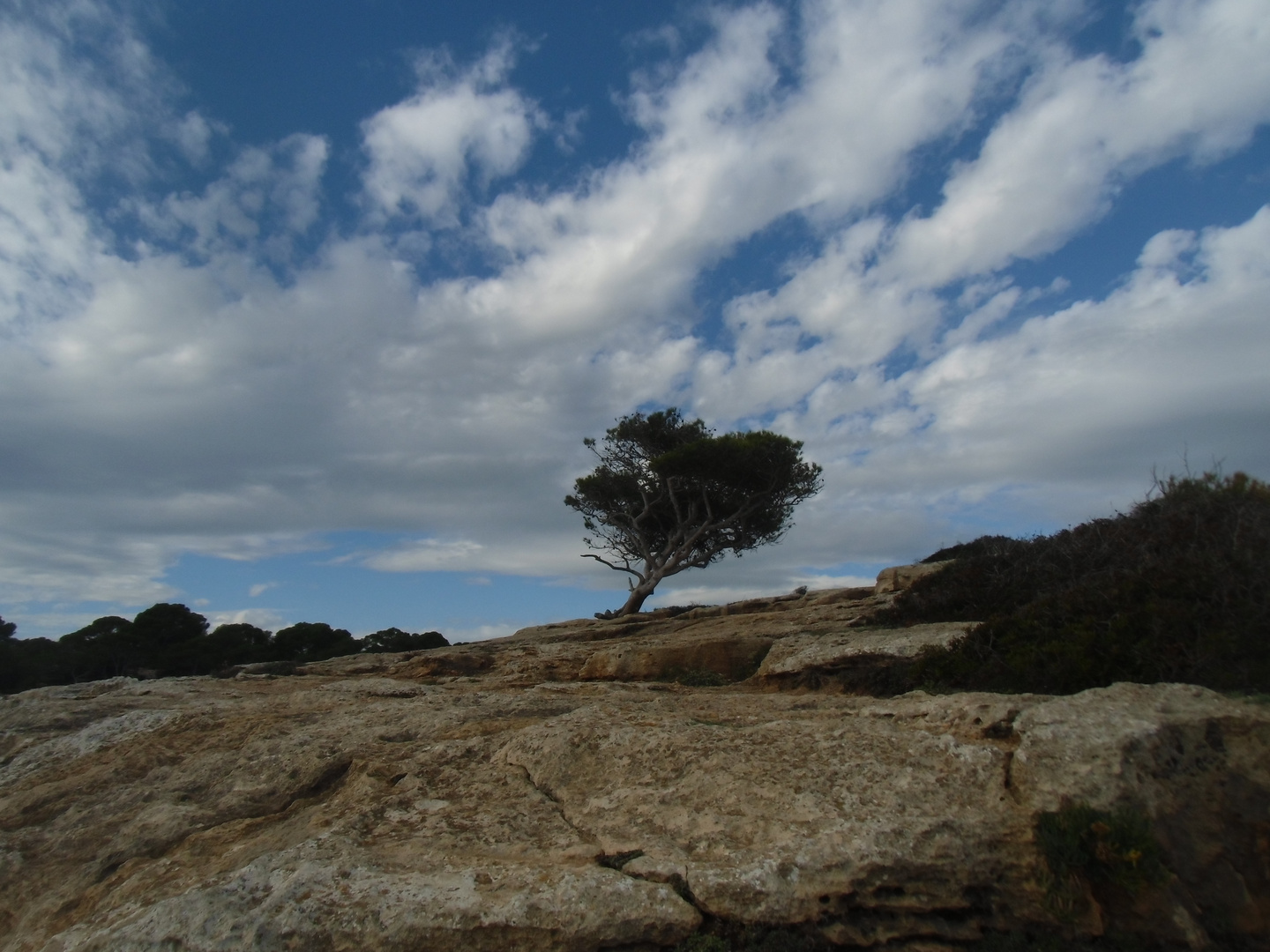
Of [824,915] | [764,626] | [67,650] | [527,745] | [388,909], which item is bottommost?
[824,915]

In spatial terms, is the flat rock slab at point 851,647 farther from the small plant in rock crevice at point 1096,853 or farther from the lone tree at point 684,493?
the lone tree at point 684,493

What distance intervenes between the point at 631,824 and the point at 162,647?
102 feet

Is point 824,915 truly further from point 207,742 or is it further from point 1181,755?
point 207,742

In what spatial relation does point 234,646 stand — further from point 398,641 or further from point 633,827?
point 633,827

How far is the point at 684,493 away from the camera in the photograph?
32906 mm

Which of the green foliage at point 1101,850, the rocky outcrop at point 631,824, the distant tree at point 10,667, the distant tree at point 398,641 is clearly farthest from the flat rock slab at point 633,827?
the distant tree at point 10,667

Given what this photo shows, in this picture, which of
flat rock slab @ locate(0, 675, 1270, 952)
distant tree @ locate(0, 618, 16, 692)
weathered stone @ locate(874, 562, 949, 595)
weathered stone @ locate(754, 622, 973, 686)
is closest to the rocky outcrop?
flat rock slab @ locate(0, 675, 1270, 952)

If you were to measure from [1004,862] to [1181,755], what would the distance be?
142 centimetres

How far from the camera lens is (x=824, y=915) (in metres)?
4.46

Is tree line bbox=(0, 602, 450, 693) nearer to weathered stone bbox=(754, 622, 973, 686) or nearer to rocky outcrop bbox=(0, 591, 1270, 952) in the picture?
weathered stone bbox=(754, 622, 973, 686)

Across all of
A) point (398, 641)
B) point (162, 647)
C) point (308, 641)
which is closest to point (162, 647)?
point (162, 647)

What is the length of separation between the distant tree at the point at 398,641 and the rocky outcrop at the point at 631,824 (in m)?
14.3

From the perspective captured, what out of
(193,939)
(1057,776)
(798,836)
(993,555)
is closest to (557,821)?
(798,836)

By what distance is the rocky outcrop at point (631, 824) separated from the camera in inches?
174
